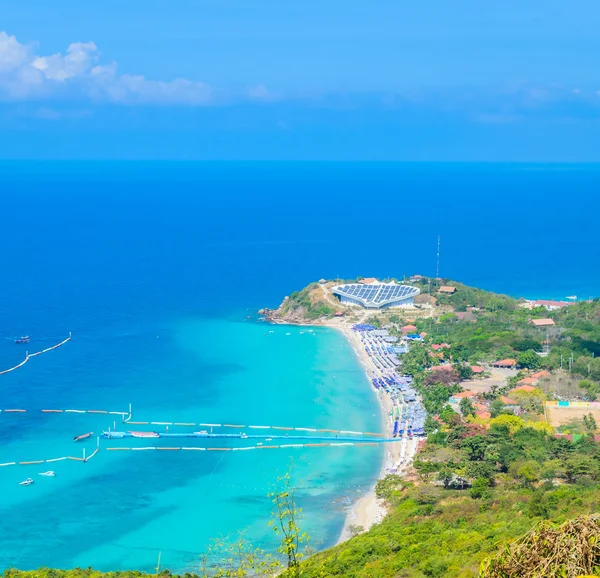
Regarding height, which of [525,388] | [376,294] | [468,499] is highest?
[376,294]

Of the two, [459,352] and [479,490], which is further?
[459,352]

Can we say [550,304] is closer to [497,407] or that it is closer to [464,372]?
[464,372]

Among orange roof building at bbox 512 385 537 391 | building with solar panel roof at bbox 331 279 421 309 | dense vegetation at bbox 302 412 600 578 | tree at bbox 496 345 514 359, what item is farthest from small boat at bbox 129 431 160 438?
building with solar panel roof at bbox 331 279 421 309

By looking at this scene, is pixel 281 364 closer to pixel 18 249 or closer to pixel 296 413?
pixel 296 413

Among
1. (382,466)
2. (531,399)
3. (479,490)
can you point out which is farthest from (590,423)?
(479,490)

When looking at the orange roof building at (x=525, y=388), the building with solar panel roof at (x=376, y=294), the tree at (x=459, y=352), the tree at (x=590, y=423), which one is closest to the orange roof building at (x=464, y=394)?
the orange roof building at (x=525, y=388)

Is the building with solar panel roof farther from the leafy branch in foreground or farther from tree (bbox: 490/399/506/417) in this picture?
the leafy branch in foreground
